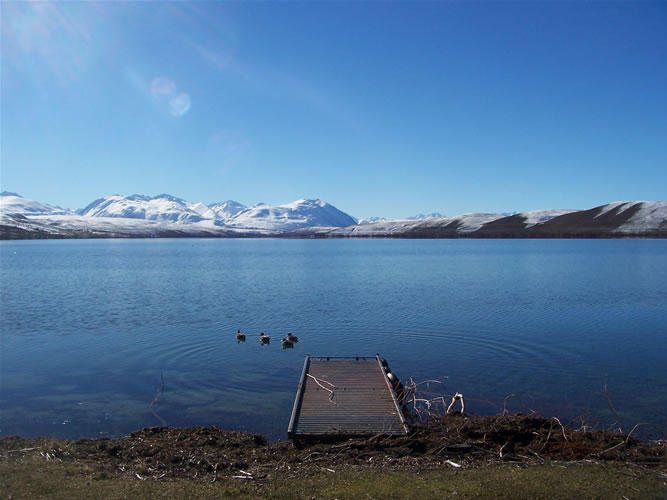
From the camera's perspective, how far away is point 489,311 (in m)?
35.7

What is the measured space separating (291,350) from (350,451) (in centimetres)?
1403

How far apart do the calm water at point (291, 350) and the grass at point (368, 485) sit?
5.19m

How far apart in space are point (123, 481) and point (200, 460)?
193 centimetres

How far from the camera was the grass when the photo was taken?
9.66 m

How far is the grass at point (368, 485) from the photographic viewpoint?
380 inches

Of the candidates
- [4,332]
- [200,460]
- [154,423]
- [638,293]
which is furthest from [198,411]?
[638,293]

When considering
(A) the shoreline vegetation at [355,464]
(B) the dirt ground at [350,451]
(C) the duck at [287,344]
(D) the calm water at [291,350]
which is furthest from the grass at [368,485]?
(C) the duck at [287,344]

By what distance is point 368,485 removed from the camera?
33.3ft

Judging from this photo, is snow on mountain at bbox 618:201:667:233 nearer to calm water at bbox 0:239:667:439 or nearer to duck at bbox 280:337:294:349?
calm water at bbox 0:239:667:439

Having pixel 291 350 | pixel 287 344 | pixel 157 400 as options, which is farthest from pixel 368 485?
pixel 287 344

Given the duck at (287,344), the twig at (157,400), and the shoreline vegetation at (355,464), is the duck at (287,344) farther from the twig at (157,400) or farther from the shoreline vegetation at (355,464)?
the shoreline vegetation at (355,464)

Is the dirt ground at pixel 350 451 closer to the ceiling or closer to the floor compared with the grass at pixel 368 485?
closer to the floor

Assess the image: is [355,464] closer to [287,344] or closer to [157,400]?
[157,400]

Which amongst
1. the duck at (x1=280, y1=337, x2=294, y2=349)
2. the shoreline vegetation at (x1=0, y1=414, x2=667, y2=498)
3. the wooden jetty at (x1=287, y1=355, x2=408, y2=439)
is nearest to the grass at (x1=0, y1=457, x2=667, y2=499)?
the shoreline vegetation at (x1=0, y1=414, x2=667, y2=498)
